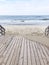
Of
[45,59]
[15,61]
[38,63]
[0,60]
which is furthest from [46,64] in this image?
[0,60]

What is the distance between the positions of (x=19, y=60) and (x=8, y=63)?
652 millimetres

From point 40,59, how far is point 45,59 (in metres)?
0.21

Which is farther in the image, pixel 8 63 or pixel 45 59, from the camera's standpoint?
pixel 45 59

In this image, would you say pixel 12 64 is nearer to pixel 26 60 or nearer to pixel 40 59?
pixel 26 60

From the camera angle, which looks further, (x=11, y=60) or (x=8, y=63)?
(x=11, y=60)

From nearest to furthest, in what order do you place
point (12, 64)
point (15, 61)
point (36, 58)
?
point (12, 64)
point (15, 61)
point (36, 58)

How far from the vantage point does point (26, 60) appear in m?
7.40

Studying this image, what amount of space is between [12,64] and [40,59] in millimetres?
1406

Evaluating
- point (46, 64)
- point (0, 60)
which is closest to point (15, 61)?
point (0, 60)

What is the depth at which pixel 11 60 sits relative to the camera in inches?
288

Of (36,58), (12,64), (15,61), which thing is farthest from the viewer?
(36,58)

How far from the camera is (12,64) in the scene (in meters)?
6.74

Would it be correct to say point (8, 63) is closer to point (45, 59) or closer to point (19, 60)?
point (19, 60)

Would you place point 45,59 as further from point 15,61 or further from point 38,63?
point 15,61
